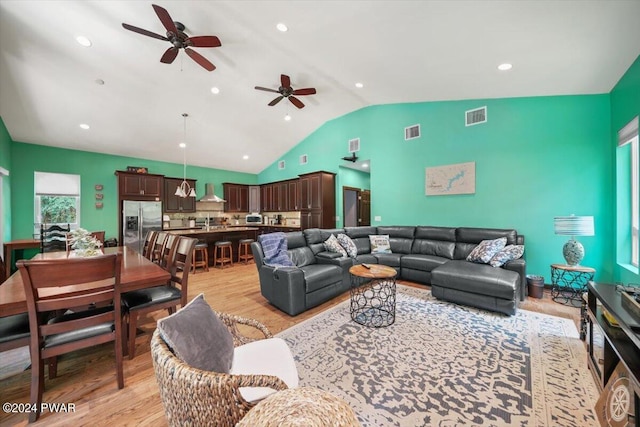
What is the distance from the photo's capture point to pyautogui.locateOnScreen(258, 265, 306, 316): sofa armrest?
292 cm

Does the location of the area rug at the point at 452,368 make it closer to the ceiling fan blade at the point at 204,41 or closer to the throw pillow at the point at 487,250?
the throw pillow at the point at 487,250

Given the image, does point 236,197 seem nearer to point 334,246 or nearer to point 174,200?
point 174,200

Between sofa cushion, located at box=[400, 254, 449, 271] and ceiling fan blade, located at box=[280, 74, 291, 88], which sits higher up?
ceiling fan blade, located at box=[280, 74, 291, 88]

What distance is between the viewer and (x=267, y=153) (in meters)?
7.73

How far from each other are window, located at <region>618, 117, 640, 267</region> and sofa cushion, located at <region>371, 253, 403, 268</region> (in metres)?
2.87

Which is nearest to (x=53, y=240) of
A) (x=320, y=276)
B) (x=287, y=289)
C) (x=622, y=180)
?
(x=287, y=289)

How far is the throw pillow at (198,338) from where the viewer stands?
3.30ft

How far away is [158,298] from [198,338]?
4.91 ft

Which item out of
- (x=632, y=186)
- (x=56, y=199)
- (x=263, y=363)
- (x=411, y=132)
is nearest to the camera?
(x=263, y=363)

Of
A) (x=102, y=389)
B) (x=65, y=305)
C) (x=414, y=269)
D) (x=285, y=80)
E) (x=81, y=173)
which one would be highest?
(x=285, y=80)

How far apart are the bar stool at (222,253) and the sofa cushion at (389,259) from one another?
359cm

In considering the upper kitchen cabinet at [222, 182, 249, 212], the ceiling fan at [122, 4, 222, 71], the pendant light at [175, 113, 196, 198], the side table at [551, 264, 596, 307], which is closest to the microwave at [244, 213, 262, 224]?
the upper kitchen cabinet at [222, 182, 249, 212]

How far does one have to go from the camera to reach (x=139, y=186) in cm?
633

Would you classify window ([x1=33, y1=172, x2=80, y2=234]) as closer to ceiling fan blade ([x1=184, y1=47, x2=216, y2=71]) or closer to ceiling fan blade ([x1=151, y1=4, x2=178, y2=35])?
ceiling fan blade ([x1=184, y1=47, x2=216, y2=71])
